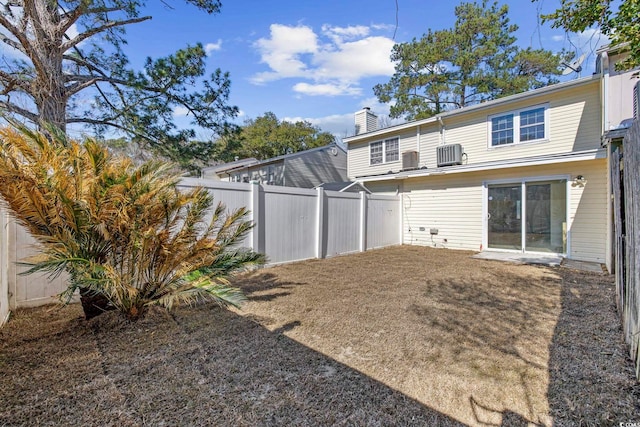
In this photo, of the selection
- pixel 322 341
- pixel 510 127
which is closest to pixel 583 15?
pixel 510 127

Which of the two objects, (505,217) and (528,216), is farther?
(505,217)

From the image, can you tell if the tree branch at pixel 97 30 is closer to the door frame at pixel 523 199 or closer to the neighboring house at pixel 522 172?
the neighboring house at pixel 522 172

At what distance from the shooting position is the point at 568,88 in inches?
312

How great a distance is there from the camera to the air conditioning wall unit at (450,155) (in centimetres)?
970

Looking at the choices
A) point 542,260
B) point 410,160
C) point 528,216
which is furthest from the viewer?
point 410,160

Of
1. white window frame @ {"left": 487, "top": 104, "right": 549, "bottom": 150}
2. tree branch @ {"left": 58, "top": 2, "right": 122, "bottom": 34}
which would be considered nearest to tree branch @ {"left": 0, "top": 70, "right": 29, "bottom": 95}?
tree branch @ {"left": 58, "top": 2, "right": 122, "bottom": 34}

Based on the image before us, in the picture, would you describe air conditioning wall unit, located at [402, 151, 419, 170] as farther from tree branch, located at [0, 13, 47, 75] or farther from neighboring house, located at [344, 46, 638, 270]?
tree branch, located at [0, 13, 47, 75]

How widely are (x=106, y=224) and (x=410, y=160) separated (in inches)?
394

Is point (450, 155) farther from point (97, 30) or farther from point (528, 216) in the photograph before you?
point (97, 30)

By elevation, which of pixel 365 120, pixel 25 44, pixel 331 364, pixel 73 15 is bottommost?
pixel 331 364

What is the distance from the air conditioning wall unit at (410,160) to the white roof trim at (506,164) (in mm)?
713

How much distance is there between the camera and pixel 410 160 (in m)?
11.1

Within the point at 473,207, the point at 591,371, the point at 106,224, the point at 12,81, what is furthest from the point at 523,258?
the point at 12,81

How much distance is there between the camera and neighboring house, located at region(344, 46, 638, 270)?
23.5 feet
